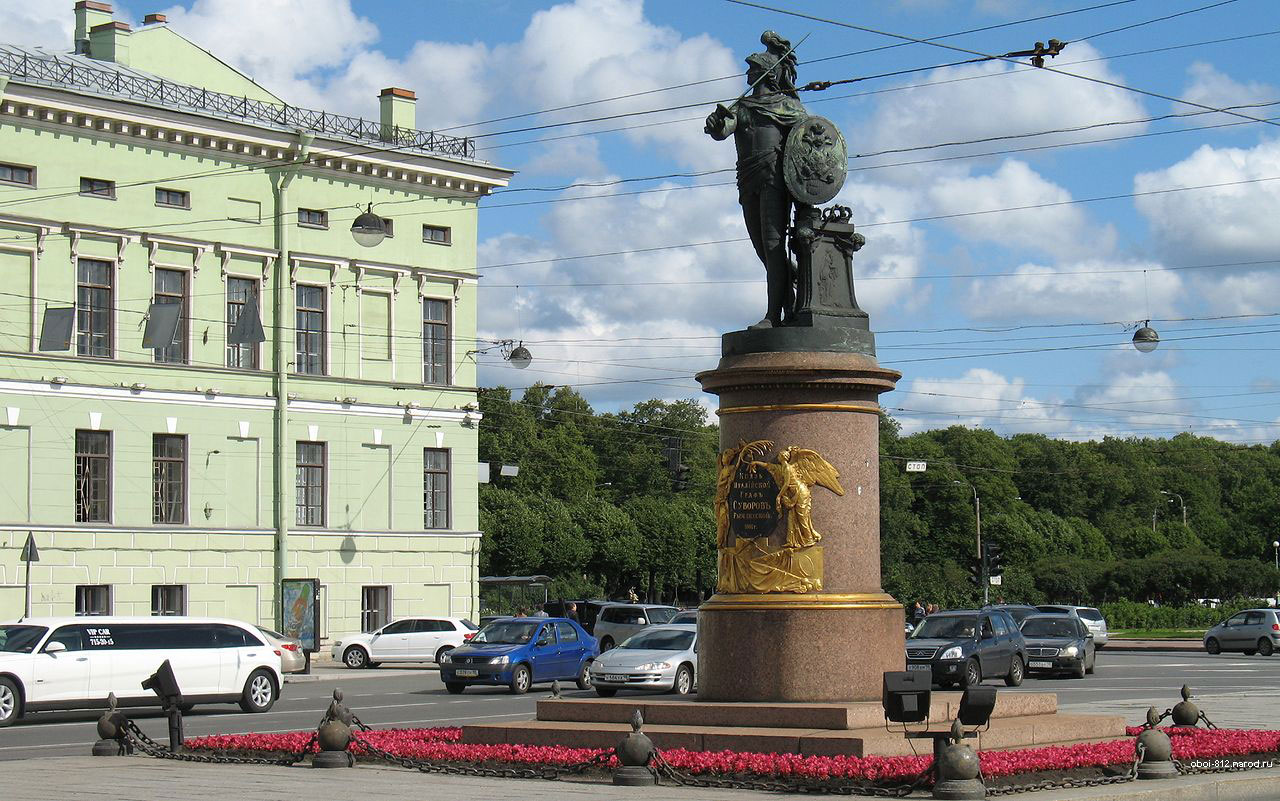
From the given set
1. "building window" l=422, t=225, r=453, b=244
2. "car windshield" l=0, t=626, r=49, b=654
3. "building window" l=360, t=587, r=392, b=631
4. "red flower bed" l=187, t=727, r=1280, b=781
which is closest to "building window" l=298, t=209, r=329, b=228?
"building window" l=422, t=225, r=453, b=244

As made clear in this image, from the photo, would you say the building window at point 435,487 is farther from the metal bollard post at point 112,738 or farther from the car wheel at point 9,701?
the metal bollard post at point 112,738

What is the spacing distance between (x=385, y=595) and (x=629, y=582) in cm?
4565

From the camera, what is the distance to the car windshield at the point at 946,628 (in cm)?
3728

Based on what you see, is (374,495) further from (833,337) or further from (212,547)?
(833,337)

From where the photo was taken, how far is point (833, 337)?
17797 mm

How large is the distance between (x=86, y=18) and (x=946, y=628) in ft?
95.4

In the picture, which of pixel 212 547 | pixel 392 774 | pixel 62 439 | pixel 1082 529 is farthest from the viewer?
pixel 1082 529

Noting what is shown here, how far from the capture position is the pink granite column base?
54.9 ft

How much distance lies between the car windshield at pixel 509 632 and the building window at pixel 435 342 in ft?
50.9

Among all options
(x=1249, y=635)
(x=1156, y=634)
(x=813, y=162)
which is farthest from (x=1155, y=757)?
(x=1156, y=634)

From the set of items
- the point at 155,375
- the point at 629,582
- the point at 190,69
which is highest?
the point at 190,69

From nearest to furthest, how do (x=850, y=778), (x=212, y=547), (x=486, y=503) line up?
(x=850, y=778) < (x=212, y=547) < (x=486, y=503)

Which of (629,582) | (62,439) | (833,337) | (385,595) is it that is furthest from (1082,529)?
(833,337)

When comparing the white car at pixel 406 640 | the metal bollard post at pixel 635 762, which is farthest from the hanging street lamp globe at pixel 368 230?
the metal bollard post at pixel 635 762
